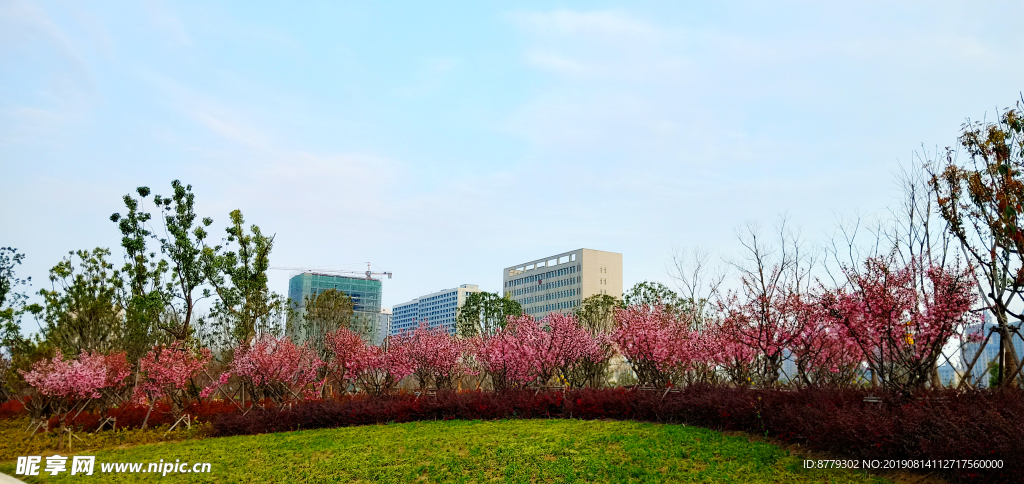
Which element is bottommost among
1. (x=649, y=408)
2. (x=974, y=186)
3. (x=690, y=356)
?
(x=649, y=408)

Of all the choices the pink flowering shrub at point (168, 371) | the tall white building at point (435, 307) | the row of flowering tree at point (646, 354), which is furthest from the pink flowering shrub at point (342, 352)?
the tall white building at point (435, 307)

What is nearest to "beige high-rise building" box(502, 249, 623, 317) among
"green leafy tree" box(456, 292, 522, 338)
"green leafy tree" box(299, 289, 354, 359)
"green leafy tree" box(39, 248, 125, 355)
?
"green leafy tree" box(456, 292, 522, 338)

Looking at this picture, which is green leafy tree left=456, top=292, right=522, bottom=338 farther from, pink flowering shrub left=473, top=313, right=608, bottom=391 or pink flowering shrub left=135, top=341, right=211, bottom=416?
pink flowering shrub left=135, top=341, right=211, bottom=416

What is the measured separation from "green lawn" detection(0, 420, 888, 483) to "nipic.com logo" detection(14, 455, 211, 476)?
19 centimetres

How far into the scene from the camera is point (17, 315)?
22266mm

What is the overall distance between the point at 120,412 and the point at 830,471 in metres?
17.1

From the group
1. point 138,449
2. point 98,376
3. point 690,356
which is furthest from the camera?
point 690,356

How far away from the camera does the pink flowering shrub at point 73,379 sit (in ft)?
45.0

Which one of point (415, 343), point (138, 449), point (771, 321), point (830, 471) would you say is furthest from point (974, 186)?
point (138, 449)

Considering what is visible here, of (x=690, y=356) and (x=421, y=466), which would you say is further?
(x=690, y=356)

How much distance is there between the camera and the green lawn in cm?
834

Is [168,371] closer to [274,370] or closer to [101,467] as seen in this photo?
[274,370]

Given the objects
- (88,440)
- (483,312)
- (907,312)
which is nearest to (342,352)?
(88,440)

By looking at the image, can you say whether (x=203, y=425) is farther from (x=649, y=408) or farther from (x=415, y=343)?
(x=649, y=408)
